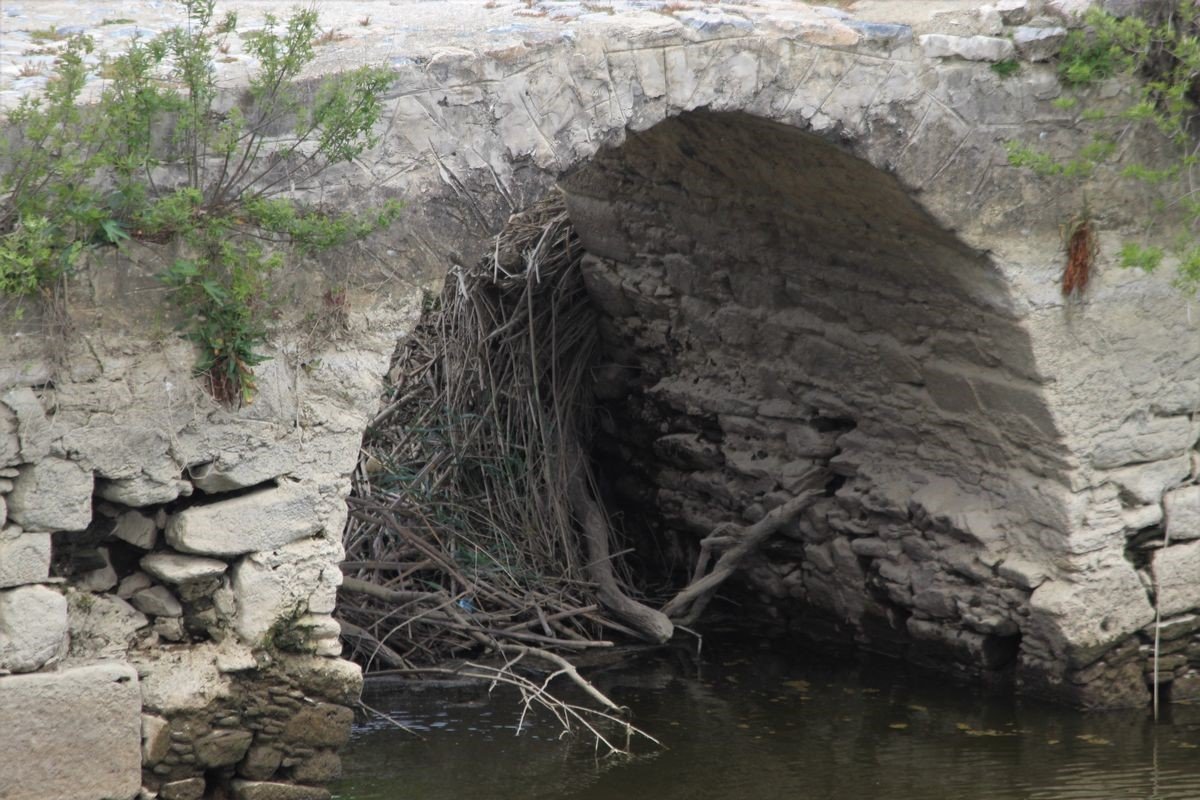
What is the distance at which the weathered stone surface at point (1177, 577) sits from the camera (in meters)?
4.86

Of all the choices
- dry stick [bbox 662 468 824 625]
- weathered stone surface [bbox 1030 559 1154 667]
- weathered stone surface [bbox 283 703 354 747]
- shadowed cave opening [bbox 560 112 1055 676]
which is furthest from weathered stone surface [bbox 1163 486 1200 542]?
weathered stone surface [bbox 283 703 354 747]

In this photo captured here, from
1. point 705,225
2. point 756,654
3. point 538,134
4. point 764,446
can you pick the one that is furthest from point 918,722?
point 538,134

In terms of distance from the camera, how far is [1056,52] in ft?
14.6

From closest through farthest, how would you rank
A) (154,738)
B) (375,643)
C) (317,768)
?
(154,738) → (317,768) → (375,643)

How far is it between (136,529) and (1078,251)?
9.52 feet

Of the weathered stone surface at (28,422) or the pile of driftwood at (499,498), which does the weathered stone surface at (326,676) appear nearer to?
the weathered stone surface at (28,422)

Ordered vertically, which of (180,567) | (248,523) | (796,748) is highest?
(248,523)

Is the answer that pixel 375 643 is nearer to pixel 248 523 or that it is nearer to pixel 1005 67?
pixel 248 523

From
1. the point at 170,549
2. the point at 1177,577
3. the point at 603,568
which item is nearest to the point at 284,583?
the point at 170,549

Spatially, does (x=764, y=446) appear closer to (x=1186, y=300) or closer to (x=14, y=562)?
(x=1186, y=300)

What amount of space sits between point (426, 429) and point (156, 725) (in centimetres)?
281

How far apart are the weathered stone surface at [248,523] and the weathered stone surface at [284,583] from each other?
0.04 metres

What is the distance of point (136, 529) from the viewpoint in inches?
144

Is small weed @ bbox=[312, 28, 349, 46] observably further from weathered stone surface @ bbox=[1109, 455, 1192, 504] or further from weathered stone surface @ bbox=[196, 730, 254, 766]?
weathered stone surface @ bbox=[1109, 455, 1192, 504]
